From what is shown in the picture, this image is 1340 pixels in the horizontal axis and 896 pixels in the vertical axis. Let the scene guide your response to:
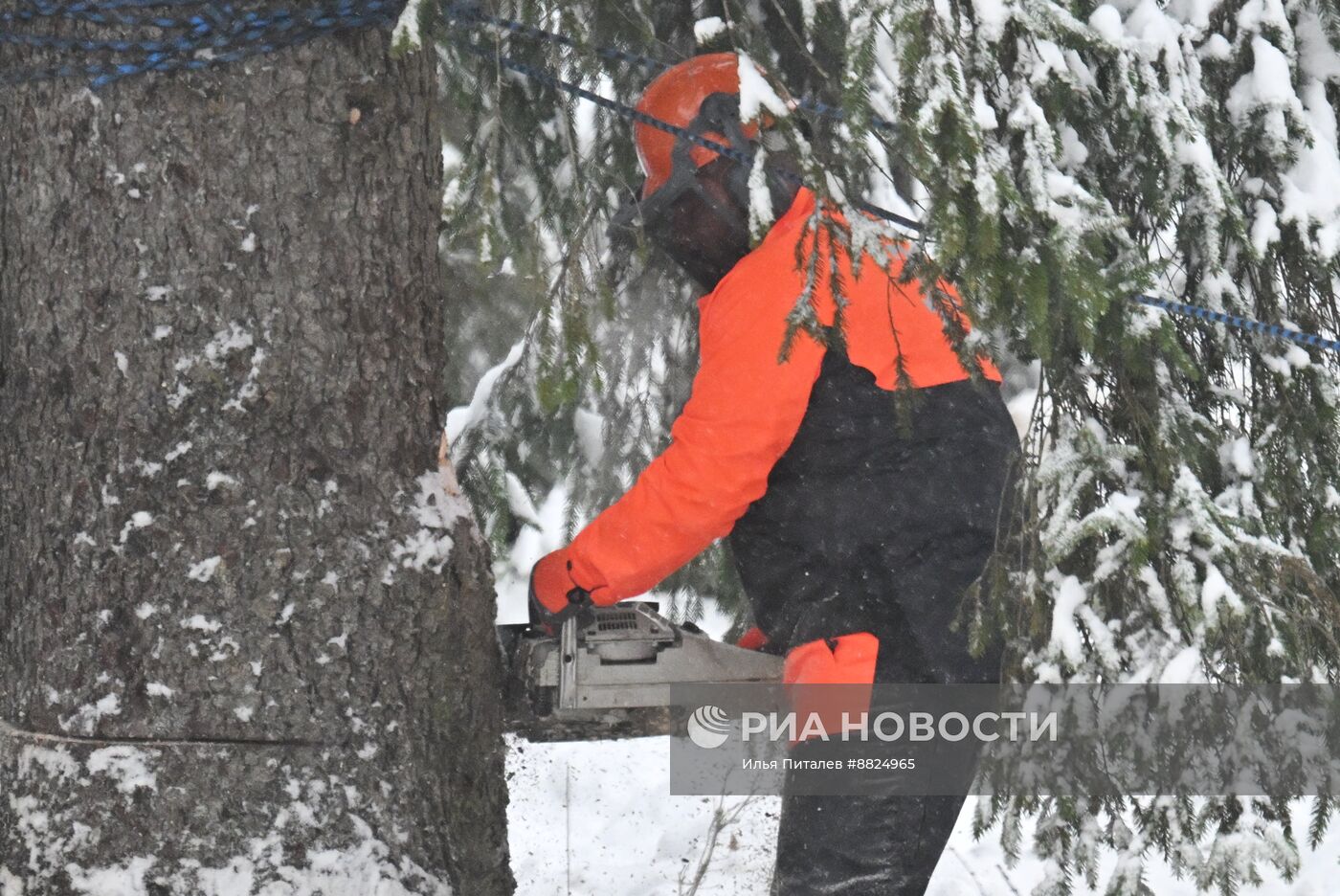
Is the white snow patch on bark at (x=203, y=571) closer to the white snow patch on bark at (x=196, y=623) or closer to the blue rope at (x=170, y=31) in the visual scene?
the white snow patch on bark at (x=196, y=623)

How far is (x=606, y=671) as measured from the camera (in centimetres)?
263

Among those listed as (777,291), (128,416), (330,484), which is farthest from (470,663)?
(777,291)

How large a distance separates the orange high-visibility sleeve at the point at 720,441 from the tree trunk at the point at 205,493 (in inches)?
19.4

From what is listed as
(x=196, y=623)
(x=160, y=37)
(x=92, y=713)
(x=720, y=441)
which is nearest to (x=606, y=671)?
(x=720, y=441)

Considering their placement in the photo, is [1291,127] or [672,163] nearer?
[1291,127]

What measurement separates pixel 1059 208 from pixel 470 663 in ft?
4.33

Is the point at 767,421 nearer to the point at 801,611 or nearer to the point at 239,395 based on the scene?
the point at 801,611

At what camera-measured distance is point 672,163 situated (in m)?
2.66

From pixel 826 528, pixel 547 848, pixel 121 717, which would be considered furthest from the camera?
pixel 547 848

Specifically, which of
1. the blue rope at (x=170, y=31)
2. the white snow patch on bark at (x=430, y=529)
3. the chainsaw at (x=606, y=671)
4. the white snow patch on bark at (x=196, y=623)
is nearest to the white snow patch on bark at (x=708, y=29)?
Answer: the blue rope at (x=170, y=31)

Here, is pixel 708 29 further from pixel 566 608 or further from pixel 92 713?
pixel 92 713

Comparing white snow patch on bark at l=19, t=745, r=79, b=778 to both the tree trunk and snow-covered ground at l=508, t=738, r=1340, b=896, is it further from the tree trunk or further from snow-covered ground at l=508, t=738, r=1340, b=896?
snow-covered ground at l=508, t=738, r=1340, b=896

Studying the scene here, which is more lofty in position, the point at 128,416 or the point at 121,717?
the point at 128,416

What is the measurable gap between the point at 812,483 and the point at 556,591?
59 centimetres
